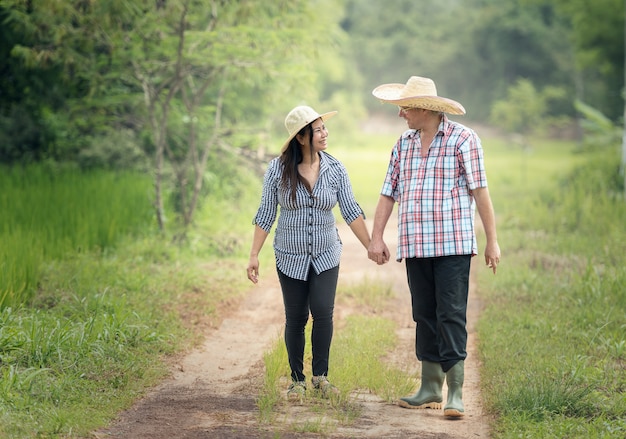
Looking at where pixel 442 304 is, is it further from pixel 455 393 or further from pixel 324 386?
pixel 324 386

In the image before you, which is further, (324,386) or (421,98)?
(324,386)

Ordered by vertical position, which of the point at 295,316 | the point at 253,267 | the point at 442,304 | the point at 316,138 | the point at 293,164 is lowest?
the point at 295,316

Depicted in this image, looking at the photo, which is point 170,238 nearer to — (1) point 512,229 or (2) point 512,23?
(1) point 512,229

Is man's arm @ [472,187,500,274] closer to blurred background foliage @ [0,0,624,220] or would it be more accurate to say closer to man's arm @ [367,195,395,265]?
man's arm @ [367,195,395,265]

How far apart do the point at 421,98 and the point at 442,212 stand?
2.36ft

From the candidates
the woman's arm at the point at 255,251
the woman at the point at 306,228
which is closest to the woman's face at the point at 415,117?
the woman at the point at 306,228

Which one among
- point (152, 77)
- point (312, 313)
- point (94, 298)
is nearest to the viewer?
point (312, 313)

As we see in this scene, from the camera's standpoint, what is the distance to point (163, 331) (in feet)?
23.9

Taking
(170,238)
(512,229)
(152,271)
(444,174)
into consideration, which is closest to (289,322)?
(444,174)

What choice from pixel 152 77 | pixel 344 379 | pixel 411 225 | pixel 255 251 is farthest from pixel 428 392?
pixel 152 77

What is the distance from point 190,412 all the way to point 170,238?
20.3 ft

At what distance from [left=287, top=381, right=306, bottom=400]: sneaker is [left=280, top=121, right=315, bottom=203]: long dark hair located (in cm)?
121

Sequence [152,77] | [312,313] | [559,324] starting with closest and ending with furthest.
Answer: [312,313] < [559,324] < [152,77]

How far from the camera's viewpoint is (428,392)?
571 cm
